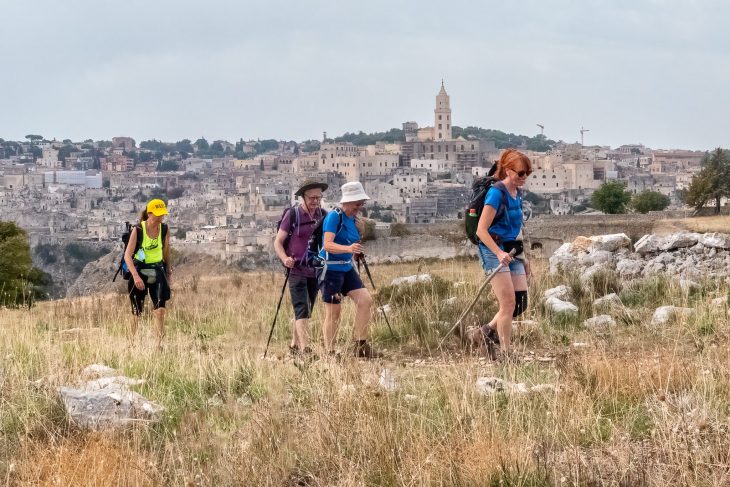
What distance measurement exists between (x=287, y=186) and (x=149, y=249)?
120 m

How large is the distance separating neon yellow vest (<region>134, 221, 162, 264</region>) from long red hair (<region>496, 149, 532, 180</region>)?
9.11 feet

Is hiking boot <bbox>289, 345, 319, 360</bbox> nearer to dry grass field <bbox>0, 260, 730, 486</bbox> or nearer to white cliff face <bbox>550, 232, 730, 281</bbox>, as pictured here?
dry grass field <bbox>0, 260, 730, 486</bbox>

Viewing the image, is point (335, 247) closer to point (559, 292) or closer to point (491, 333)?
point (491, 333)

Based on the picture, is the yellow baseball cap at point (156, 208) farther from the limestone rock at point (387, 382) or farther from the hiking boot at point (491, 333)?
the limestone rock at point (387, 382)

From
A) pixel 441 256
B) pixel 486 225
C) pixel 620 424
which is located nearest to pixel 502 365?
pixel 486 225

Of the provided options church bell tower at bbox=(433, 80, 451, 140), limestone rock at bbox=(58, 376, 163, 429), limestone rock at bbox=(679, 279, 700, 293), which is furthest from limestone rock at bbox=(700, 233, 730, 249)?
church bell tower at bbox=(433, 80, 451, 140)

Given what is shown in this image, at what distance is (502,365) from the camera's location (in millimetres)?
5520

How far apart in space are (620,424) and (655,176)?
127953 mm

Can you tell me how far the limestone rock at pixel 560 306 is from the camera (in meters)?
7.89

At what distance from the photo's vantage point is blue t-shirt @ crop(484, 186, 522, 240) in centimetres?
598

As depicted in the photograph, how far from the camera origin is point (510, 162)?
6.05 m

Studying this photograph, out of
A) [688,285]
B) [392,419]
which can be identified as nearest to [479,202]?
[392,419]

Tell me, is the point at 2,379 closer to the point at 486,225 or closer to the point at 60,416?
the point at 60,416

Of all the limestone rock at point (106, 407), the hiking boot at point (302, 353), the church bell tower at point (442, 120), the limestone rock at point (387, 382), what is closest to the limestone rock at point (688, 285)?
the hiking boot at point (302, 353)
